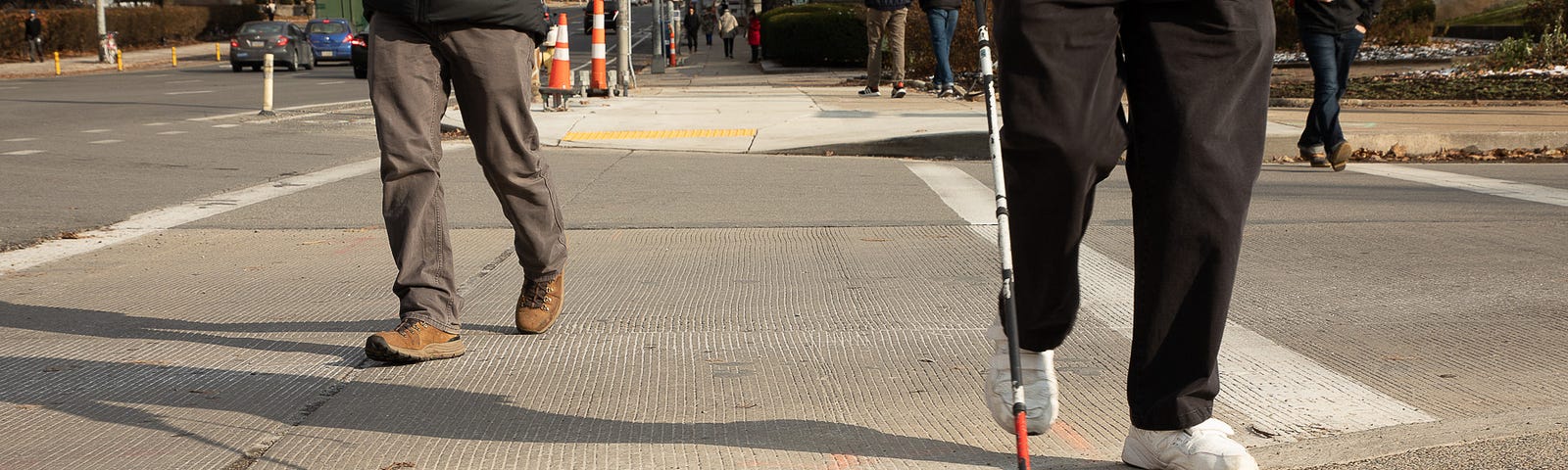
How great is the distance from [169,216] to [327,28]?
35.0 metres

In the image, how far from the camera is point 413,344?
4.29m

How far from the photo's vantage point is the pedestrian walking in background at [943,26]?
639 inches

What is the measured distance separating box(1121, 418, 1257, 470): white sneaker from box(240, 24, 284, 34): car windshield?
38.2 meters

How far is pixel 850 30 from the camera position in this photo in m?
Result: 32.0

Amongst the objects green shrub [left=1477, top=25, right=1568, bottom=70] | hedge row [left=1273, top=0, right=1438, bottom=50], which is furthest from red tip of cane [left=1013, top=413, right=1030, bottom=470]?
hedge row [left=1273, top=0, right=1438, bottom=50]

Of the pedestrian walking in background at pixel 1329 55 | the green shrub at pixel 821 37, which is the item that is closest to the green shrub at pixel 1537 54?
the pedestrian walking in background at pixel 1329 55

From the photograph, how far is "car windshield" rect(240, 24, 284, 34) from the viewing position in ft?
125

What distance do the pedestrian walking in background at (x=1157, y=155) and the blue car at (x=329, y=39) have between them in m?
39.7

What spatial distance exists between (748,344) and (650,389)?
656 millimetres

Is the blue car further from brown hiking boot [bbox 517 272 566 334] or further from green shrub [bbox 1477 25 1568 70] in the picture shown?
brown hiking boot [bbox 517 272 566 334]

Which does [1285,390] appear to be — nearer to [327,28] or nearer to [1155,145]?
[1155,145]

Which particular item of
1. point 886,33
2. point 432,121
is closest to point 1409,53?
point 886,33

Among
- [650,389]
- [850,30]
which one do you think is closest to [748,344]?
[650,389]

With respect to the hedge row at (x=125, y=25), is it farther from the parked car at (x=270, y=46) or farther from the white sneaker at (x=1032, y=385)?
the white sneaker at (x=1032, y=385)
